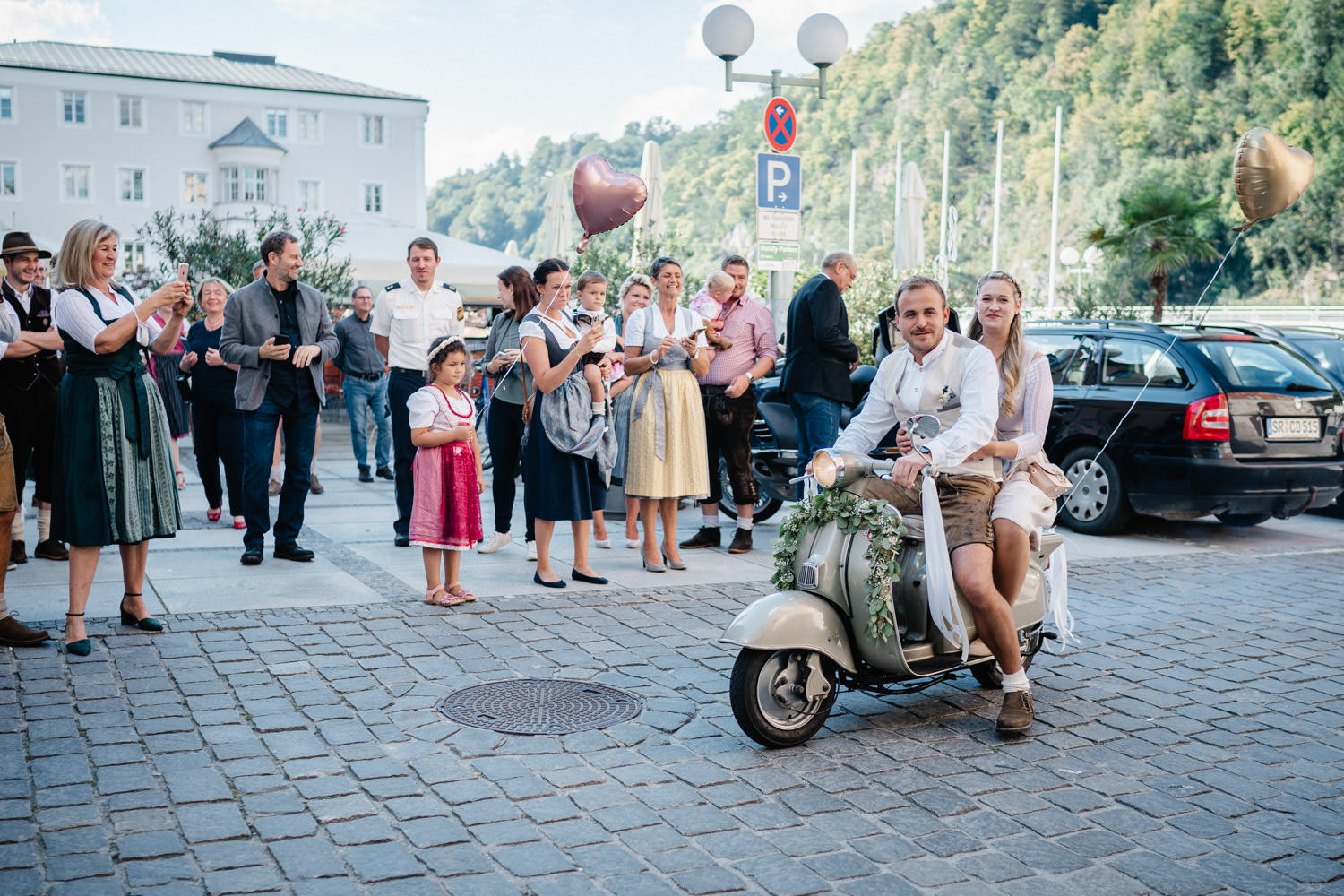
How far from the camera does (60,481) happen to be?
225 inches

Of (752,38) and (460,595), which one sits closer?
(460,595)

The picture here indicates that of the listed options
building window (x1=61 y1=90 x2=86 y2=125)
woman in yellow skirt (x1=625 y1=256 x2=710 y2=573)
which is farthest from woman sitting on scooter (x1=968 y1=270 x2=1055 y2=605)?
building window (x1=61 y1=90 x2=86 y2=125)

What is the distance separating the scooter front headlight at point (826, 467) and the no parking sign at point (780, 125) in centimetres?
739

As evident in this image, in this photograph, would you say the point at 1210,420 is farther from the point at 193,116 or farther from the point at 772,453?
the point at 193,116

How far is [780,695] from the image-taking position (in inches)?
179

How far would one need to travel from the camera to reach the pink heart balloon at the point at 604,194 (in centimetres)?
763

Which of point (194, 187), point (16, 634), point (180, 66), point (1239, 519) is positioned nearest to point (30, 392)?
point (16, 634)

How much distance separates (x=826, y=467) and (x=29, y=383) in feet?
17.8

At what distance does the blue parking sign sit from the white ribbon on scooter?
7108mm

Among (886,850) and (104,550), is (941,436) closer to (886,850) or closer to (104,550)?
(886,850)

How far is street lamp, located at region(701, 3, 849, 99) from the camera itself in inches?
489

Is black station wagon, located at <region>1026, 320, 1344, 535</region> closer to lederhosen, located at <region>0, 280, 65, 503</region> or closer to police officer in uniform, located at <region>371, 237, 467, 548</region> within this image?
police officer in uniform, located at <region>371, 237, 467, 548</region>

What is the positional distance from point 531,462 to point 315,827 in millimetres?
3648

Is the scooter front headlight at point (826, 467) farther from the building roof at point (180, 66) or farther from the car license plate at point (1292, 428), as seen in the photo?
the building roof at point (180, 66)
